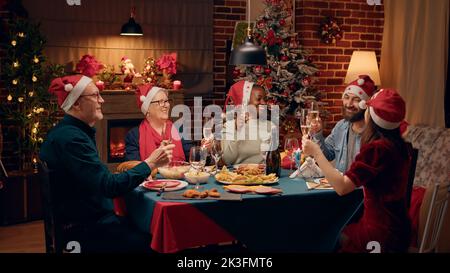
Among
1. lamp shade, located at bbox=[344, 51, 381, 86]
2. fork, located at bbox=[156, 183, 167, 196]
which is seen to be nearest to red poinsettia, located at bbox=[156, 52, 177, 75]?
lamp shade, located at bbox=[344, 51, 381, 86]

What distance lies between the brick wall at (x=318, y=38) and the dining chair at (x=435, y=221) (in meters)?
2.78

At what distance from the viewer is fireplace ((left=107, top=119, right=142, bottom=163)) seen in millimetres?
6473

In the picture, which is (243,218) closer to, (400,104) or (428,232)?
(400,104)

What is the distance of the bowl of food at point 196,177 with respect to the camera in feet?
10.8

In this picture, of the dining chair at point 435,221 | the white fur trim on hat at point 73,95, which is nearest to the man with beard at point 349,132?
the dining chair at point 435,221

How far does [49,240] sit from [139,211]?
498mm

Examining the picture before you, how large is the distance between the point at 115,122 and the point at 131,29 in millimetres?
1000

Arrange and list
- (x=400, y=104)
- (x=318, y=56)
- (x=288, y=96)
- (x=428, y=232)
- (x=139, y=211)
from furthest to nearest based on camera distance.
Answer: (x=318, y=56)
(x=288, y=96)
(x=428, y=232)
(x=139, y=211)
(x=400, y=104)

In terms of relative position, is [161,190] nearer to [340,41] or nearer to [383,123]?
[383,123]

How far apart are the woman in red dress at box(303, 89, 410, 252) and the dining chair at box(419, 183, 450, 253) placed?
888 millimetres

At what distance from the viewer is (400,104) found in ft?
9.68

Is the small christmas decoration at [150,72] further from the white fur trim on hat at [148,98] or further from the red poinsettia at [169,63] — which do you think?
the white fur trim on hat at [148,98]

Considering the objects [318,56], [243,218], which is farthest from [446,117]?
[243,218]

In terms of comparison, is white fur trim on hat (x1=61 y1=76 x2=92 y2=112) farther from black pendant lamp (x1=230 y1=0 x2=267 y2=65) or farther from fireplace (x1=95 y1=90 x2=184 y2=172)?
fireplace (x1=95 y1=90 x2=184 y2=172)
